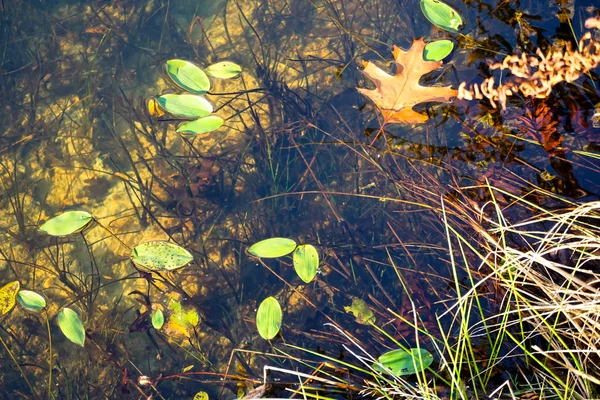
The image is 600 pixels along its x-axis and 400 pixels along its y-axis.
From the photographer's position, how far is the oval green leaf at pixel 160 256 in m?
2.14

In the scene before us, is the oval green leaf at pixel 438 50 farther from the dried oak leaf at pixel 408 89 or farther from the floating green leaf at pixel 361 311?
the floating green leaf at pixel 361 311

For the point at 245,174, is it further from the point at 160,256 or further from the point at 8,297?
the point at 8,297

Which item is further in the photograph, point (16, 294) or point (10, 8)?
point (10, 8)

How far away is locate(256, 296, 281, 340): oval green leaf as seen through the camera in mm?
1901

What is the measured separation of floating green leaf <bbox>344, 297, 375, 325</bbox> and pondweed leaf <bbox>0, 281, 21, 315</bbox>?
1.83 metres

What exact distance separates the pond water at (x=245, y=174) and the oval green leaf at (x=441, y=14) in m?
0.12

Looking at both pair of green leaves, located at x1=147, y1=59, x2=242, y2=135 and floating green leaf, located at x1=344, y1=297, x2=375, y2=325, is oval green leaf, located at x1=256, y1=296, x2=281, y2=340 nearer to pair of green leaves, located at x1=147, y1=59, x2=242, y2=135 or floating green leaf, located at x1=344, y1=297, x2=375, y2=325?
floating green leaf, located at x1=344, y1=297, x2=375, y2=325

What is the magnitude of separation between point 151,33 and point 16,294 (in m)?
2.02

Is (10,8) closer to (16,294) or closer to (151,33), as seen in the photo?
(151,33)

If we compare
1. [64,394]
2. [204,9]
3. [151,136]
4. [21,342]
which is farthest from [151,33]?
[64,394]

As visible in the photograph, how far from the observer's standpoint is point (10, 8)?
329 cm

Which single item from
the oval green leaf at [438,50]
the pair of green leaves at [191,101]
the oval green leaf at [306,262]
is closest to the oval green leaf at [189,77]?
the pair of green leaves at [191,101]

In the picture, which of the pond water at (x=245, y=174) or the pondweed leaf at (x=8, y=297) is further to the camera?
the pondweed leaf at (x=8, y=297)

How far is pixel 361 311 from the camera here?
2.06 m
